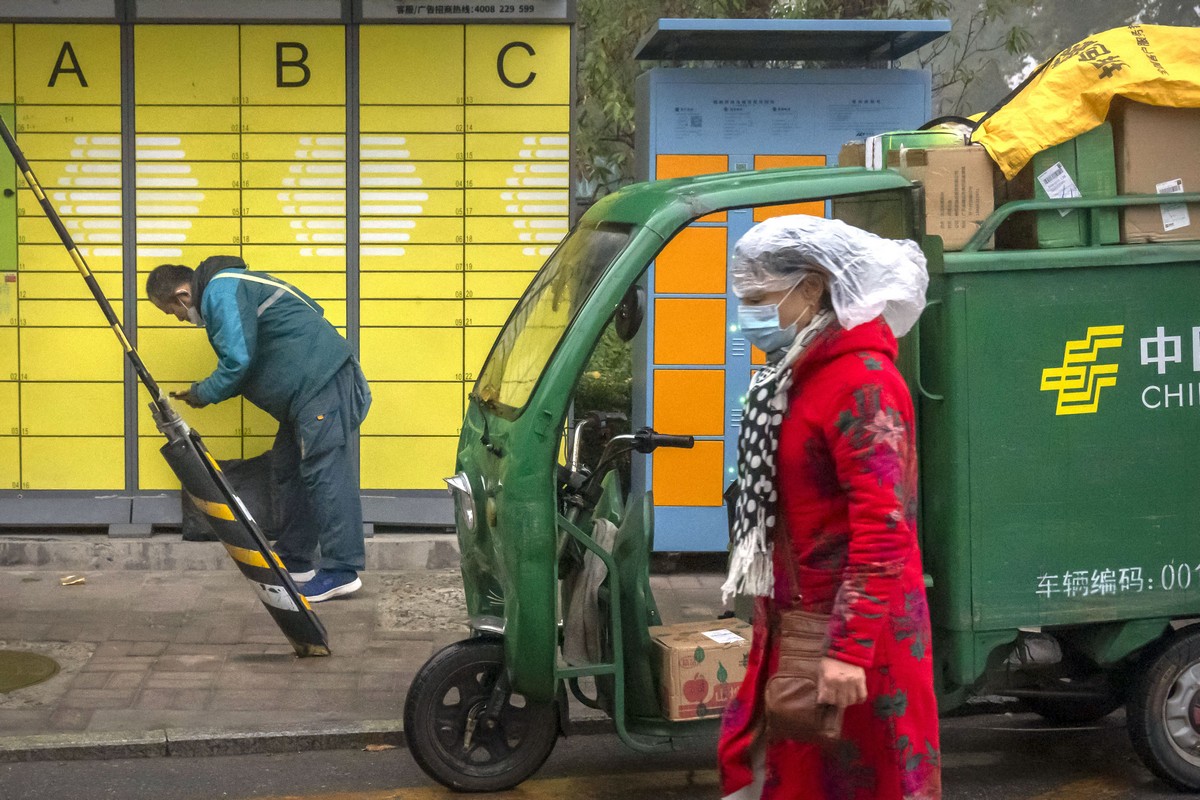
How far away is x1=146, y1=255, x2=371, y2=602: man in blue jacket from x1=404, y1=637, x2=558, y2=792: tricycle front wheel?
278 centimetres

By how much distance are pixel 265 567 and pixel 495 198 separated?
2.82 meters

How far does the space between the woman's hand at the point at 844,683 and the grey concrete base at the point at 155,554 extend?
5.43m

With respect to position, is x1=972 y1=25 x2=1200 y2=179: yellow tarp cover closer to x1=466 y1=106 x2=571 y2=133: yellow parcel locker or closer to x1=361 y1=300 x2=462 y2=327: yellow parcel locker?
x1=466 y1=106 x2=571 y2=133: yellow parcel locker

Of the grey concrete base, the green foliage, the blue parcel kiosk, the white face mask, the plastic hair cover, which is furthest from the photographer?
the green foliage

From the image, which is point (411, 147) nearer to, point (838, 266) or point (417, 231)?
point (417, 231)

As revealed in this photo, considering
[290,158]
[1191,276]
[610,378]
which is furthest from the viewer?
[610,378]

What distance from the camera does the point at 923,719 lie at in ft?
10.5

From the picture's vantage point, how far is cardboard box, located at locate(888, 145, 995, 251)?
472 cm

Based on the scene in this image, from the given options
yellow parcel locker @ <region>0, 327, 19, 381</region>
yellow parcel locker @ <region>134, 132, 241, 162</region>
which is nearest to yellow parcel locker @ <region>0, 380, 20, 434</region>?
yellow parcel locker @ <region>0, 327, 19, 381</region>

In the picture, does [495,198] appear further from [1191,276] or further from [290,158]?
[1191,276]

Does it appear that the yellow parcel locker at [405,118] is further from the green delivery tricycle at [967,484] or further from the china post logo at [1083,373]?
the china post logo at [1083,373]

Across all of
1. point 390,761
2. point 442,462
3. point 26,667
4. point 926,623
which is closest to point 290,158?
point 442,462

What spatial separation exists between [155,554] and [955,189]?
5212 millimetres

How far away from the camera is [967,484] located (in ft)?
15.2
